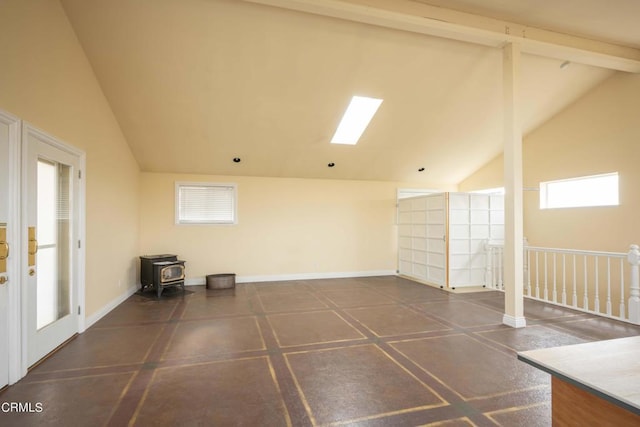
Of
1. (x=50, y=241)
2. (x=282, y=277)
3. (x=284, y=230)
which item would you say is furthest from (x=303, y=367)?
(x=284, y=230)

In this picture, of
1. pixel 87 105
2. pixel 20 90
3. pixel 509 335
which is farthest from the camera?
pixel 87 105

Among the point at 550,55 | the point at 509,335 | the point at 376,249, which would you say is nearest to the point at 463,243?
the point at 376,249

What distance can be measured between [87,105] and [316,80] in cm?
301

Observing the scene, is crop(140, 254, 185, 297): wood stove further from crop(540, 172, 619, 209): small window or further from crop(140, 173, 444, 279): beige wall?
crop(540, 172, 619, 209): small window

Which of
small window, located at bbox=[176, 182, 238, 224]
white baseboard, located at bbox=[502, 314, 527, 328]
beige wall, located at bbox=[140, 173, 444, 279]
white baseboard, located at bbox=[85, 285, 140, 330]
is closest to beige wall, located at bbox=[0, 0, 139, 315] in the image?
white baseboard, located at bbox=[85, 285, 140, 330]

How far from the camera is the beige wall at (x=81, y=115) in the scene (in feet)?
8.71

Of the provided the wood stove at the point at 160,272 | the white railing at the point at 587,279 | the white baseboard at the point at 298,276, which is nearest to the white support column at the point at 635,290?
the white railing at the point at 587,279

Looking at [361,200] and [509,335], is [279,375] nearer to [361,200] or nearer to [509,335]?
[509,335]

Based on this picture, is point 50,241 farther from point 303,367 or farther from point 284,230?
point 284,230

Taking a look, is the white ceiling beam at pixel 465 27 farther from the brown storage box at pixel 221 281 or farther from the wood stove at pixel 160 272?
the brown storage box at pixel 221 281

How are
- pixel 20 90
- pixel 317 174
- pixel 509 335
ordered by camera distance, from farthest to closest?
pixel 317 174 → pixel 509 335 → pixel 20 90

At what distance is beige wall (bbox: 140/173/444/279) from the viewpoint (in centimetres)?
671

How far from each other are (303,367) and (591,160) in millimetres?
5955

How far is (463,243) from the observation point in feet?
20.8
